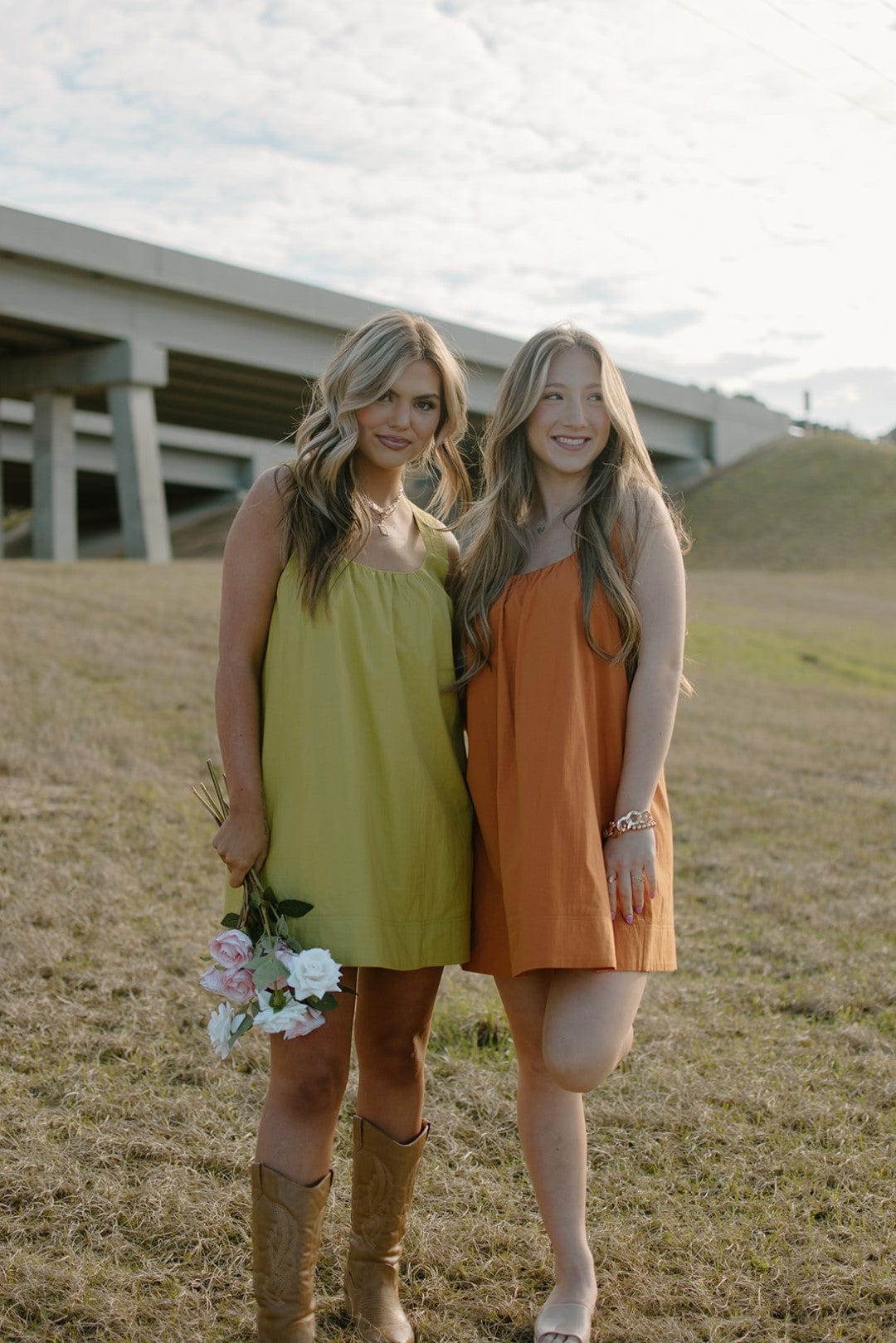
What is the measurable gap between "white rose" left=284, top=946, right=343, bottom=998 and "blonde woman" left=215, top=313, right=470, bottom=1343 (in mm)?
111

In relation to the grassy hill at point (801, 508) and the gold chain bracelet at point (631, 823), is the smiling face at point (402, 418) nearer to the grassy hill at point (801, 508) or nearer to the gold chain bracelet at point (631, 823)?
the gold chain bracelet at point (631, 823)

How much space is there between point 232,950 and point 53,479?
24447mm

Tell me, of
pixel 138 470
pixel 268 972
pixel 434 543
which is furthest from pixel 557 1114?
pixel 138 470

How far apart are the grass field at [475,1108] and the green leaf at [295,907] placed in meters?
0.92

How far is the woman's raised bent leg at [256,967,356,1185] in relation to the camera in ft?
7.82

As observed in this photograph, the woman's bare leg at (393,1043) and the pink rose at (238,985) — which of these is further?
the woman's bare leg at (393,1043)

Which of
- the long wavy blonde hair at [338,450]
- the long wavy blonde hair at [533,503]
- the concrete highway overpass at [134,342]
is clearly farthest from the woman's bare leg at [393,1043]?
the concrete highway overpass at [134,342]

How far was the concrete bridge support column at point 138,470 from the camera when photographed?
976 inches

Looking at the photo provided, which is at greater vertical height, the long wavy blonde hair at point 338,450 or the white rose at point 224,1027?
the long wavy blonde hair at point 338,450

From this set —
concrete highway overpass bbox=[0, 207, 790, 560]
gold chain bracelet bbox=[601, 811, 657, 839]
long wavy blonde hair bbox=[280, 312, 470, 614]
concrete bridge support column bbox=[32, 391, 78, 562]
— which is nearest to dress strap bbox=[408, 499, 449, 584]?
long wavy blonde hair bbox=[280, 312, 470, 614]

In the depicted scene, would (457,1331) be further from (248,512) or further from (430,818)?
(248,512)

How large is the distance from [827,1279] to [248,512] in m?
2.12

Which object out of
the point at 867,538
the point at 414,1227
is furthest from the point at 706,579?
the point at 414,1227

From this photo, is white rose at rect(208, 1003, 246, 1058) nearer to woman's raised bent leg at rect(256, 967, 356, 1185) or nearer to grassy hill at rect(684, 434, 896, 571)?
woman's raised bent leg at rect(256, 967, 356, 1185)
